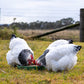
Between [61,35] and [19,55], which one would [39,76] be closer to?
[19,55]

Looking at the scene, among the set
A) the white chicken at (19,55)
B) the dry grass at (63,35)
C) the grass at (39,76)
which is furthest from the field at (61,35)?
the grass at (39,76)

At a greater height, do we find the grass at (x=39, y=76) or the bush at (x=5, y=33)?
the bush at (x=5, y=33)

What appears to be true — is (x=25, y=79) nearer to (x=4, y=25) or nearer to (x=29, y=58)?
(x=29, y=58)

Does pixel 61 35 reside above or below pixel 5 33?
below

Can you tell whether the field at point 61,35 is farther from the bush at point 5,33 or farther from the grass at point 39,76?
the grass at point 39,76

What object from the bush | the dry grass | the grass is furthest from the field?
the grass

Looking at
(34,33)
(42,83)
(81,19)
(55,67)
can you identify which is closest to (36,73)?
(55,67)

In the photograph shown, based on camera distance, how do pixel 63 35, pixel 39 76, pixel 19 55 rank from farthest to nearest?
pixel 63 35 < pixel 19 55 < pixel 39 76

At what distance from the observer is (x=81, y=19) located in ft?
44.4

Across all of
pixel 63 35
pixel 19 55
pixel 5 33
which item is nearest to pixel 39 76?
pixel 19 55

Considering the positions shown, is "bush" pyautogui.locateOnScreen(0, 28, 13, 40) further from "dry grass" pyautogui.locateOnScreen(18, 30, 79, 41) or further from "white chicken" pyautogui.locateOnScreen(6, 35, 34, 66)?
"white chicken" pyautogui.locateOnScreen(6, 35, 34, 66)

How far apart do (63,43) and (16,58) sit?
120 cm

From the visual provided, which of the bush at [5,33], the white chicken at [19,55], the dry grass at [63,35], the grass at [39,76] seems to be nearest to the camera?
the grass at [39,76]

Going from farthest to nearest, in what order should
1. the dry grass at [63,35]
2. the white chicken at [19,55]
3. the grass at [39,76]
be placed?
the dry grass at [63,35] < the white chicken at [19,55] < the grass at [39,76]
